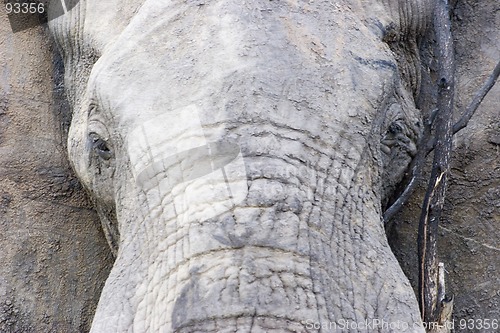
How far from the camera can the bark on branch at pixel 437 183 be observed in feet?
6.32

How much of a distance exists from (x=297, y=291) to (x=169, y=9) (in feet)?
1.97

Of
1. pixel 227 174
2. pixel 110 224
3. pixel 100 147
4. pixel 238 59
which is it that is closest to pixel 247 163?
pixel 227 174

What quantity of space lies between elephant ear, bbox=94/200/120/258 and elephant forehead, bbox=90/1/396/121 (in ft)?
0.88

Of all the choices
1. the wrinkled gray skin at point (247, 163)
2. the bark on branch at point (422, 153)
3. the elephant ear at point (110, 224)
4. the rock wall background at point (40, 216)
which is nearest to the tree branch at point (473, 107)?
the bark on branch at point (422, 153)

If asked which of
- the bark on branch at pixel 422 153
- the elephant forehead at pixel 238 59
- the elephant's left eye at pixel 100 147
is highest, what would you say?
the elephant forehead at pixel 238 59

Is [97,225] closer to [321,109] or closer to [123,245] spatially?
[123,245]

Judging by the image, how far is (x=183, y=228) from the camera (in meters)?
1.68

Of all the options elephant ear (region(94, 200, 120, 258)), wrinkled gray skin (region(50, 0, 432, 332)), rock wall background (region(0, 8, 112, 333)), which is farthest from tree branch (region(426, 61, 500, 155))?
rock wall background (region(0, 8, 112, 333))

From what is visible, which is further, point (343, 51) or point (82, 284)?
point (82, 284)

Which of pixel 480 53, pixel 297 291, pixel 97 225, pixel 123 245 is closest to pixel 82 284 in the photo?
pixel 97 225

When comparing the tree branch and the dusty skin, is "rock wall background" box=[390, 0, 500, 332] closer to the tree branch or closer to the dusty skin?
the dusty skin

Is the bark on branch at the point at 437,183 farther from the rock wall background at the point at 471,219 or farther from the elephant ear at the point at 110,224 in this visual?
the elephant ear at the point at 110,224

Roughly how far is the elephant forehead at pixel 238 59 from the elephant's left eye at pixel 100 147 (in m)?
0.09

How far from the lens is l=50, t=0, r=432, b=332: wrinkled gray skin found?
1.60 metres
